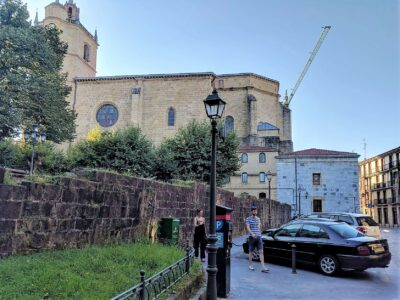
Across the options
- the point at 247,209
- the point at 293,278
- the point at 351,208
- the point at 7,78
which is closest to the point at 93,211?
the point at 293,278

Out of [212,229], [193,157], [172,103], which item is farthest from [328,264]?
[172,103]

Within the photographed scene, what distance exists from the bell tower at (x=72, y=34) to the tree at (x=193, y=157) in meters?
30.3

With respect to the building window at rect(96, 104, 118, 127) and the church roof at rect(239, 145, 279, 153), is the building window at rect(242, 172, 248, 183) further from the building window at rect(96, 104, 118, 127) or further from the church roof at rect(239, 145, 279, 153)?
the building window at rect(96, 104, 118, 127)

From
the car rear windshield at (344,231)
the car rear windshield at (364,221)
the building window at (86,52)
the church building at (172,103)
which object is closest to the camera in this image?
the car rear windshield at (344,231)

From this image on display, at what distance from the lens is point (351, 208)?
127ft

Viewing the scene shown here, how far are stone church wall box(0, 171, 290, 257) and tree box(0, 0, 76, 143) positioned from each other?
16340 mm

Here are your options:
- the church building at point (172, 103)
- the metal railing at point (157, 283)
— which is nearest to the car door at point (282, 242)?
the metal railing at point (157, 283)

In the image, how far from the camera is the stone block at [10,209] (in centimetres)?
558

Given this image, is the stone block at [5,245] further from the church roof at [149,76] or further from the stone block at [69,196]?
the church roof at [149,76]

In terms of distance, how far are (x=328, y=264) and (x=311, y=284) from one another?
142 cm

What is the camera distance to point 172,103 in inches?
1890

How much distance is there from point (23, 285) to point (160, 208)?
282 inches

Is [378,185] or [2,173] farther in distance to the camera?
[378,185]

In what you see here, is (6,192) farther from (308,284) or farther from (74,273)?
(308,284)
